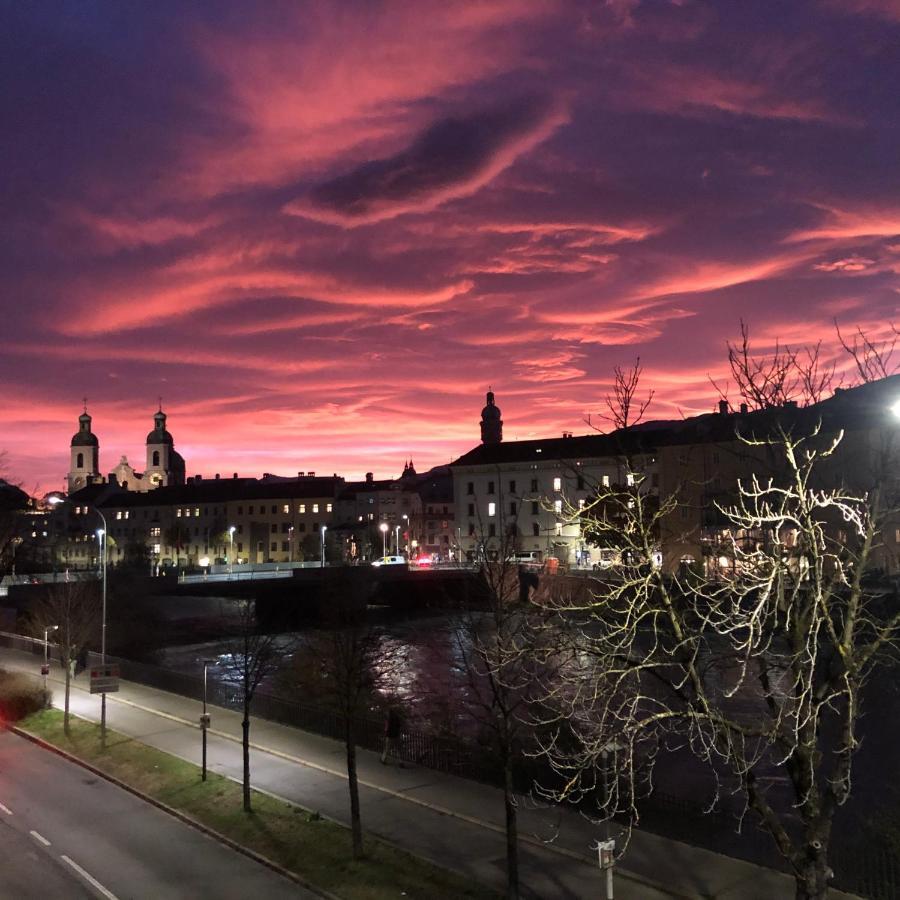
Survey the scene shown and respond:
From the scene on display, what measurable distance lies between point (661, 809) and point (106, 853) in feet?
37.5

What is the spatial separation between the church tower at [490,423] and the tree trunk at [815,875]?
15121cm

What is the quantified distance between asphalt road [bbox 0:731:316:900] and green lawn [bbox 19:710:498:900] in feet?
1.45

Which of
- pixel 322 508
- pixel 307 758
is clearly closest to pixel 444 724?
pixel 307 758

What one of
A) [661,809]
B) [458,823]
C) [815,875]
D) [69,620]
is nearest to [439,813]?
[458,823]

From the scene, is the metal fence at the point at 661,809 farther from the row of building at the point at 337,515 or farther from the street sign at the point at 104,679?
the row of building at the point at 337,515

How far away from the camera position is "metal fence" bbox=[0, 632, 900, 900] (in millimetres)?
14391

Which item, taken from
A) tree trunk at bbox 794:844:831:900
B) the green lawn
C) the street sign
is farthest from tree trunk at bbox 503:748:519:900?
the street sign

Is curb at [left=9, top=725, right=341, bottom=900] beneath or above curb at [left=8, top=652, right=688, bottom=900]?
beneath

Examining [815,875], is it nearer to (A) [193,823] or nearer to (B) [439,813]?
(B) [439,813]

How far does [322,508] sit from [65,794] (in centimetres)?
12643

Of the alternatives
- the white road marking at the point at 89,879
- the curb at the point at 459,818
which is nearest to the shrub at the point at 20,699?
the curb at the point at 459,818

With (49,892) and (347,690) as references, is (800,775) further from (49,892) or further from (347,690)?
(49,892)

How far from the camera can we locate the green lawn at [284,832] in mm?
15172

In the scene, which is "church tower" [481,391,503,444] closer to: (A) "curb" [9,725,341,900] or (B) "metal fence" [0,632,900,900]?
(B) "metal fence" [0,632,900,900]
